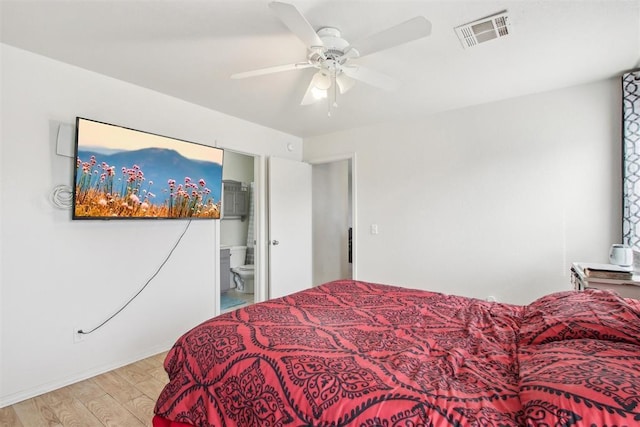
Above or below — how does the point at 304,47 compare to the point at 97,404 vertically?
above

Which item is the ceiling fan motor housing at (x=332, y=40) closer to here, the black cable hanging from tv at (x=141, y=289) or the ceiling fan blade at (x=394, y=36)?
the ceiling fan blade at (x=394, y=36)

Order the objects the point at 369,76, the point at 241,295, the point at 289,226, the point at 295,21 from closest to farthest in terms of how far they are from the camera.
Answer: the point at 295,21
the point at 369,76
the point at 289,226
the point at 241,295

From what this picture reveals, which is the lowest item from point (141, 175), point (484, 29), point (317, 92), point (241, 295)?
point (241, 295)

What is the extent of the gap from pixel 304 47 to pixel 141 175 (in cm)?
163

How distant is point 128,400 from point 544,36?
11.7 feet

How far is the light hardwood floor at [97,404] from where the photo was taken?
6.11ft

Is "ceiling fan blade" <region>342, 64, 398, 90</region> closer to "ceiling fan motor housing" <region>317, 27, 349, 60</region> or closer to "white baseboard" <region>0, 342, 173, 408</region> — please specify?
"ceiling fan motor housing" <region>317, 27, 349, 60</region>

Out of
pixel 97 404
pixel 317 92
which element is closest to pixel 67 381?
pixel 97 404

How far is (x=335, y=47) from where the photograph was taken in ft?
6.09

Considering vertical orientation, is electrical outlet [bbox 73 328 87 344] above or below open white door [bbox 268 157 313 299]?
below

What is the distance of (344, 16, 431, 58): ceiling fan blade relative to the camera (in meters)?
1.44

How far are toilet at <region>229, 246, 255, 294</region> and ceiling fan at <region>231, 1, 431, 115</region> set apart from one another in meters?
3.09

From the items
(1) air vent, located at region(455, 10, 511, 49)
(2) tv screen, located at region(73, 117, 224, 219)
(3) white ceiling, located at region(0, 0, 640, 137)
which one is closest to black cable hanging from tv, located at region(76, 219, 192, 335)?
(2) tv screen, located at region(73, 117, 224, 219)

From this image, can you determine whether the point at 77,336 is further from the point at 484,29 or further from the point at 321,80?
the point at 484,29
